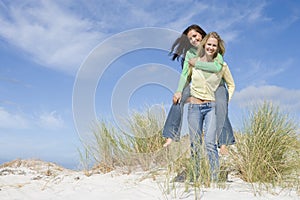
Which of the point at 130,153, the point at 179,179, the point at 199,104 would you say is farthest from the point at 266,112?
the point at 130,153

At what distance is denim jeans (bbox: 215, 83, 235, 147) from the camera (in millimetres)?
3533

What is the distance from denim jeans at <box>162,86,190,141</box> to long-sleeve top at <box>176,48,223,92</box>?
0.10 m

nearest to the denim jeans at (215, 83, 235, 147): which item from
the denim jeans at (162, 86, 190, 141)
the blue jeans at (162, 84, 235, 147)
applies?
the blue jeans at (162, 84, 235, 147)

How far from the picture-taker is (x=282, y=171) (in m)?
3.93

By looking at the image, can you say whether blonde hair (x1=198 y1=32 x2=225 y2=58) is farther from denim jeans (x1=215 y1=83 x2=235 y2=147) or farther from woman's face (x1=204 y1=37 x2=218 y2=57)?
denim jeans (x1=215 y1=83 x2=235 y2=147)

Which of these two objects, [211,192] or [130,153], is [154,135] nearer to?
[130,153]

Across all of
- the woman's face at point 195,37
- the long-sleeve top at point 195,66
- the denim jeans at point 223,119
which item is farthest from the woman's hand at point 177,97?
the woman's face at point 195,37

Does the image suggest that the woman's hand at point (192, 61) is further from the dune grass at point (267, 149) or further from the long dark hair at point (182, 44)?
the dune grass at point (267, 149)

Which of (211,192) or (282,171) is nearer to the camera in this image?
(211,192)

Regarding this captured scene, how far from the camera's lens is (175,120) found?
3.68 meters

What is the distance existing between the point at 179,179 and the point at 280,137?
1314 mm

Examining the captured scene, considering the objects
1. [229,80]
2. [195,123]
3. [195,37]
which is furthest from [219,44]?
[195,123]

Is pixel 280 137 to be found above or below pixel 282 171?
above

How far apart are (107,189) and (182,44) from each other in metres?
1.84
